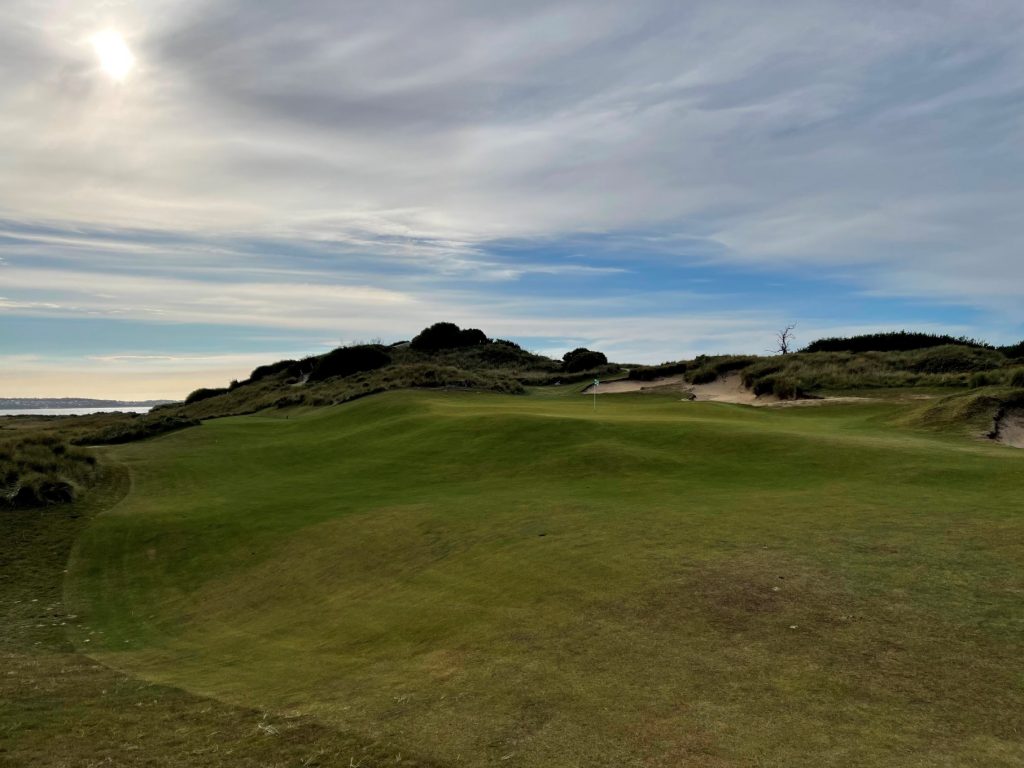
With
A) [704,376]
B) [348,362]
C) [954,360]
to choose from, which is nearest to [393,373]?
[348,362]

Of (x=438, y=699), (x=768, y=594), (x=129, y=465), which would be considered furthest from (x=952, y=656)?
(x=129, y=465)

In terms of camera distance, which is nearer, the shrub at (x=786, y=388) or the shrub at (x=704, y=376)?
the shrub at (x=786, y=388)

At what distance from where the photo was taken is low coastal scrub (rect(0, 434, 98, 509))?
2078 centimetres

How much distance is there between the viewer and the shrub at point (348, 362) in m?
72.6

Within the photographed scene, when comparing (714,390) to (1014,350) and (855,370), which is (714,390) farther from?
(1014,350)

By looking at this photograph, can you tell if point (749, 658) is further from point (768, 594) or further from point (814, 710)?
point (768, 594)

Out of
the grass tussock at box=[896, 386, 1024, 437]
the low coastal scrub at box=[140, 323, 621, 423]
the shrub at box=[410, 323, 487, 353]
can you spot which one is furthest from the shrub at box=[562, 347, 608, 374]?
the grass tussock at box=[896, 386, 1024, 437]

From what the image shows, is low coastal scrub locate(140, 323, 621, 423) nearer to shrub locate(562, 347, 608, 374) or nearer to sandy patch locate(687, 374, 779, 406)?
shrub locate(562, 347, 608, 374)

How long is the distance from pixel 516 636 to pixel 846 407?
30.7 m

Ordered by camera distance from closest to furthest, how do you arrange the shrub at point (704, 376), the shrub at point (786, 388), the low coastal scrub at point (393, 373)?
the shrub at point (786, 388)
the shrub at point (704, 376)
the low coastal scrub at point (393, 373)

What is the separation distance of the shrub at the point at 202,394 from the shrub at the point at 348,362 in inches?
661

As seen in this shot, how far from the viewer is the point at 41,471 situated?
898 inches

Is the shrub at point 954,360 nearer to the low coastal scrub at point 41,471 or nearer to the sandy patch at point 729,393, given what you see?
the sandy patch at point 729,393

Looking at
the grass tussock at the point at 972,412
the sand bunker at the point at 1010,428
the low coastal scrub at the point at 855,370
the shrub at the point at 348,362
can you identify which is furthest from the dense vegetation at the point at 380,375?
the sand bunker at the point at 1010,428
